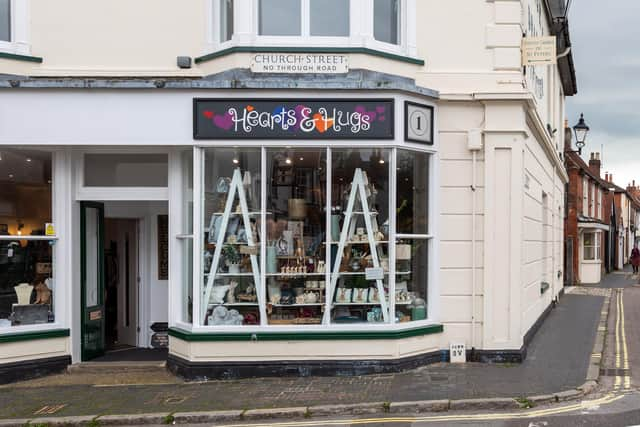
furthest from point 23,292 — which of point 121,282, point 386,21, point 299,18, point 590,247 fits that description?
point 590,247

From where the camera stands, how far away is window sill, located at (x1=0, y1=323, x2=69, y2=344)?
8.41m

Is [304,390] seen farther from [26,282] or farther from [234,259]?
[26,282]

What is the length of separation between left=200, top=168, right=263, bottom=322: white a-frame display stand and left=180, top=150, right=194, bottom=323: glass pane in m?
0.42

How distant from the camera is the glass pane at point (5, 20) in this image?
345 inches

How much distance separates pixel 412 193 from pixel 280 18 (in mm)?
3220

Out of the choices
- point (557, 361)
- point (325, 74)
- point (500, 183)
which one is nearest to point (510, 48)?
point (500, 183)

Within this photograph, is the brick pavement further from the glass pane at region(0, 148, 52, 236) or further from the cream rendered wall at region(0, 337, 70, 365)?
the glass pane at region(0, 148, 52, 236)

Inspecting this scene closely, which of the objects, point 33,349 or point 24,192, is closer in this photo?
point 33,349

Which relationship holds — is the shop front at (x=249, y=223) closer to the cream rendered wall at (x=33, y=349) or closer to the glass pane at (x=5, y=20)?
the cream rendered wall at (x=33, y=349)

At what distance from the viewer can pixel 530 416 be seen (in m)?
6.70

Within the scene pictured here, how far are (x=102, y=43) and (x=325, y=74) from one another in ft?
10.9

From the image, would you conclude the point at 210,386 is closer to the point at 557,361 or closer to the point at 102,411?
the point at 102,411

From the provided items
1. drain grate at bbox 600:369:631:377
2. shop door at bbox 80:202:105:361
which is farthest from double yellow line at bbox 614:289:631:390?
shop door at bbox 80:202:105:361

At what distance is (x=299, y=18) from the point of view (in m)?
8.66
